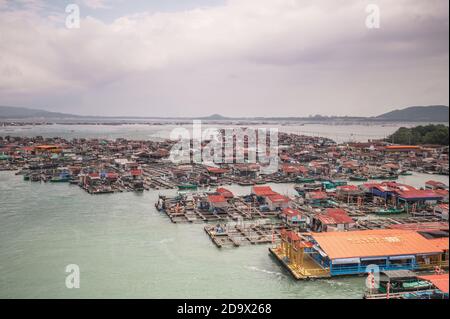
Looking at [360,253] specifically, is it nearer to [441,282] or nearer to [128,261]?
[441,282]

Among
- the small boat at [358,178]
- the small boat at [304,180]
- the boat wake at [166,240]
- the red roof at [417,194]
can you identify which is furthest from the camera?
the small boat at [358,178]

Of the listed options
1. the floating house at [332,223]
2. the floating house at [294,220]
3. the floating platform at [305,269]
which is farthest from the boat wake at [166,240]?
the floating house at [332,223]

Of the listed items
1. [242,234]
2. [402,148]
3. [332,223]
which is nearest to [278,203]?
[242,234]

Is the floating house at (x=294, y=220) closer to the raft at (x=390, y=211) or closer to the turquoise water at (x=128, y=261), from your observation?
the turquoise water at (x=128, y=261)

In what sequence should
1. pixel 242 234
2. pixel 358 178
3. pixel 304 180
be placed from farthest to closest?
1. pixel 358 178
2. pixel 304 180
3. pixel 242 234

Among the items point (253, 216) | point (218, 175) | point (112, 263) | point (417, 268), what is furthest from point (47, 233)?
point (218, 175)

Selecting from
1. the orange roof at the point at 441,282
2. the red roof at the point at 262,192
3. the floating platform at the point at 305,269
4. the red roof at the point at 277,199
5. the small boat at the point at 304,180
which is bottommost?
the floating platform at the point at 305,269
